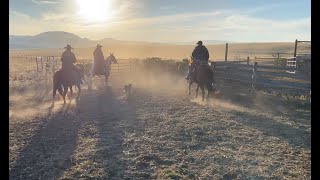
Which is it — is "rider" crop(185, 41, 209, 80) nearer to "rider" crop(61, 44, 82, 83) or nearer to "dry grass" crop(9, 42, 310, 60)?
"rider" crop(61, 44, 82, 83)

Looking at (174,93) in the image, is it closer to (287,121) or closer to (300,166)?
(287,121)

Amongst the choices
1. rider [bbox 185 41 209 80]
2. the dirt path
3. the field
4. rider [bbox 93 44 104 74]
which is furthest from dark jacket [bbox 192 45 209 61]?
rider [bbox 93 44 104 74]

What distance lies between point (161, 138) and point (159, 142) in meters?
0.39

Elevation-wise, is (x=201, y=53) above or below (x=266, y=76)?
above

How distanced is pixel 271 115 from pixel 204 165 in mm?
5881

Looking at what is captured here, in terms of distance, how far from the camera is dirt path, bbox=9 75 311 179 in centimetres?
629

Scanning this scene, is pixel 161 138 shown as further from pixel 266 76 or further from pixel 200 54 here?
pixel 266 76

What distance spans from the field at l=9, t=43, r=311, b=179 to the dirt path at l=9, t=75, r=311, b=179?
2cm

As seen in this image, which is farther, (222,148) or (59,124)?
(59,124)

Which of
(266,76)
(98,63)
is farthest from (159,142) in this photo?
(98,63)

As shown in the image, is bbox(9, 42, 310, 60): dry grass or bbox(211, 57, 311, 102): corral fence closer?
bbox(211, 57, 311, 102): corral fence

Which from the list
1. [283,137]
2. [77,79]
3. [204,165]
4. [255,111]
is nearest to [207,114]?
[255,111]

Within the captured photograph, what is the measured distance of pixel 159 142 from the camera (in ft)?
27.0

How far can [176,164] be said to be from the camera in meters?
6.62
